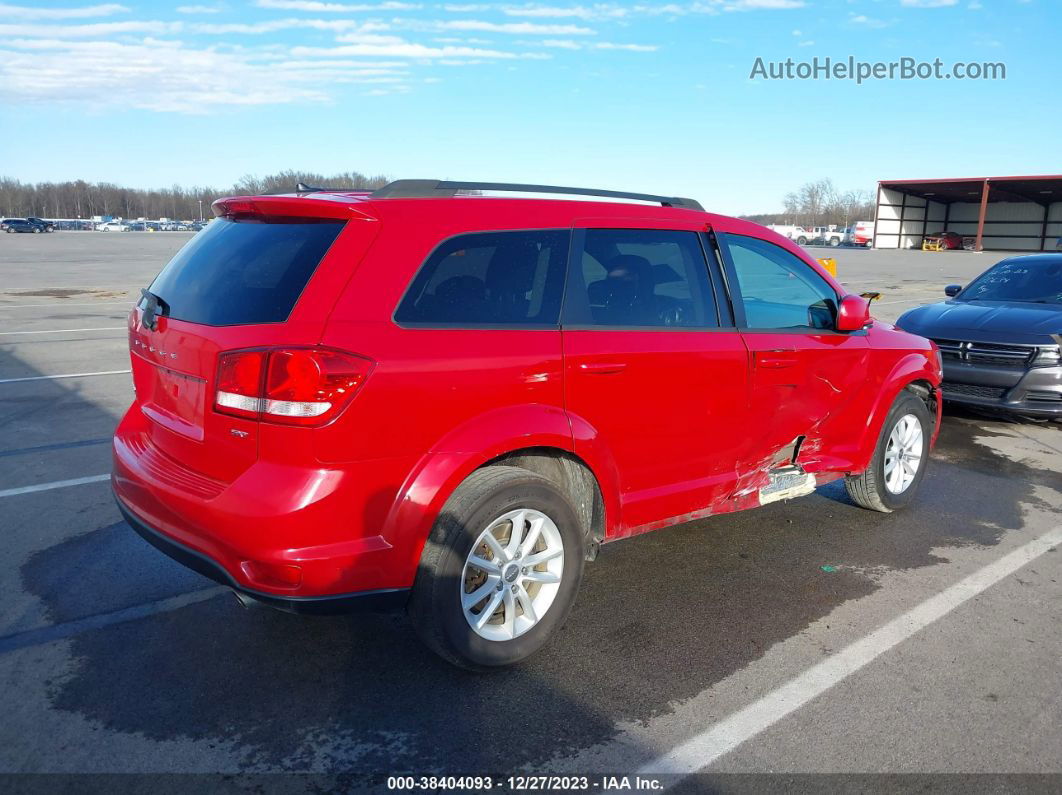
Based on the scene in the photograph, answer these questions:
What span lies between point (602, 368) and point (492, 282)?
584mm

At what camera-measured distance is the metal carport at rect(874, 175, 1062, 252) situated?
59.3m

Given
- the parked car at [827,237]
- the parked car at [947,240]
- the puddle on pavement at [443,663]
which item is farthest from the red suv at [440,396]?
the parked car at [827,237]

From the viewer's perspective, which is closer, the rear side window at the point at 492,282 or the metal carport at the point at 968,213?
the rear side window at the point at 492,282

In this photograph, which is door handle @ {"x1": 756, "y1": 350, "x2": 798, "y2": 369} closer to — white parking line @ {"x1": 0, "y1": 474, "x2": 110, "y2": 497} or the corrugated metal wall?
white parking line @ {"x1": 0, "y1": 474, "x2": 110, "y2": 497}

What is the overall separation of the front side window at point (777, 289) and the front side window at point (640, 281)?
289 millimetres

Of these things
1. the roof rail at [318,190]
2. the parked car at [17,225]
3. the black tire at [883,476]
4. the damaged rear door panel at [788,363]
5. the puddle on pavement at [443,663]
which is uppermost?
the parked car at [17,225]

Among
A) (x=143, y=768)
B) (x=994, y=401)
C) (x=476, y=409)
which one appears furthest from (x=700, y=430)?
(x=994, y=401)

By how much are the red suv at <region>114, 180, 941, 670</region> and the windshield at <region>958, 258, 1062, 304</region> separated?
5.58m

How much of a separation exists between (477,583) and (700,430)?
4.36 feet

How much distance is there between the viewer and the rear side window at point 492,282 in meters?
3.10

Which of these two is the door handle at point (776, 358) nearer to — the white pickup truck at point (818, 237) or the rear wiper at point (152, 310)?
the rear wiper at point (152, 310)

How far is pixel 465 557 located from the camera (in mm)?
3074

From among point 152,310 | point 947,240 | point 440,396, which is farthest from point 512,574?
point 947,240

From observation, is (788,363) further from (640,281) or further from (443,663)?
(443,663)
